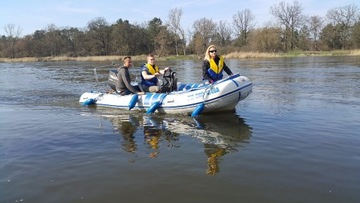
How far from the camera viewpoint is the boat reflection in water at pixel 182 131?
21.0ft

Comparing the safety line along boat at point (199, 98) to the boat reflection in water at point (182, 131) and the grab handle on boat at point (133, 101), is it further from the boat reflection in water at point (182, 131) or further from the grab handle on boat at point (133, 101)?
the boat reflection in water at point (182, 131)

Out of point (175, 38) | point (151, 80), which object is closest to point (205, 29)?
point (175, 38)

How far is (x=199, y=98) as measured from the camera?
8.87 m

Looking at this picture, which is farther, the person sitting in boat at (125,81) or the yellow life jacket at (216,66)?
the person sitting in boat at (125,81)

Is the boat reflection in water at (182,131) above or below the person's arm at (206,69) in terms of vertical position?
below

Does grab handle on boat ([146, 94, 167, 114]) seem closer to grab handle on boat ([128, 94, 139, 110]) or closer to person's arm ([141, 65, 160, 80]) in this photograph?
grab handle on boat ([128, 94, 139, 110])

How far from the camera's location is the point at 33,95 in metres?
14.6

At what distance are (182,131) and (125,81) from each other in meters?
3.22

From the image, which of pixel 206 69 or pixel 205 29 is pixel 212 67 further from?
pixel 205 29

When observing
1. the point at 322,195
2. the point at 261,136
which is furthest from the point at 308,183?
the point at 261,136

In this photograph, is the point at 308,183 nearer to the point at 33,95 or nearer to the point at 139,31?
the point at 33,95

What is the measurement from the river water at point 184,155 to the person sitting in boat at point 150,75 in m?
0.87

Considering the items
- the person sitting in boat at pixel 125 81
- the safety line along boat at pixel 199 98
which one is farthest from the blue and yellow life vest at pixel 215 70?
the person sitting in boat at pixel 125 81

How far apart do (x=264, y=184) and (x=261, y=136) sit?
2.49 meters
